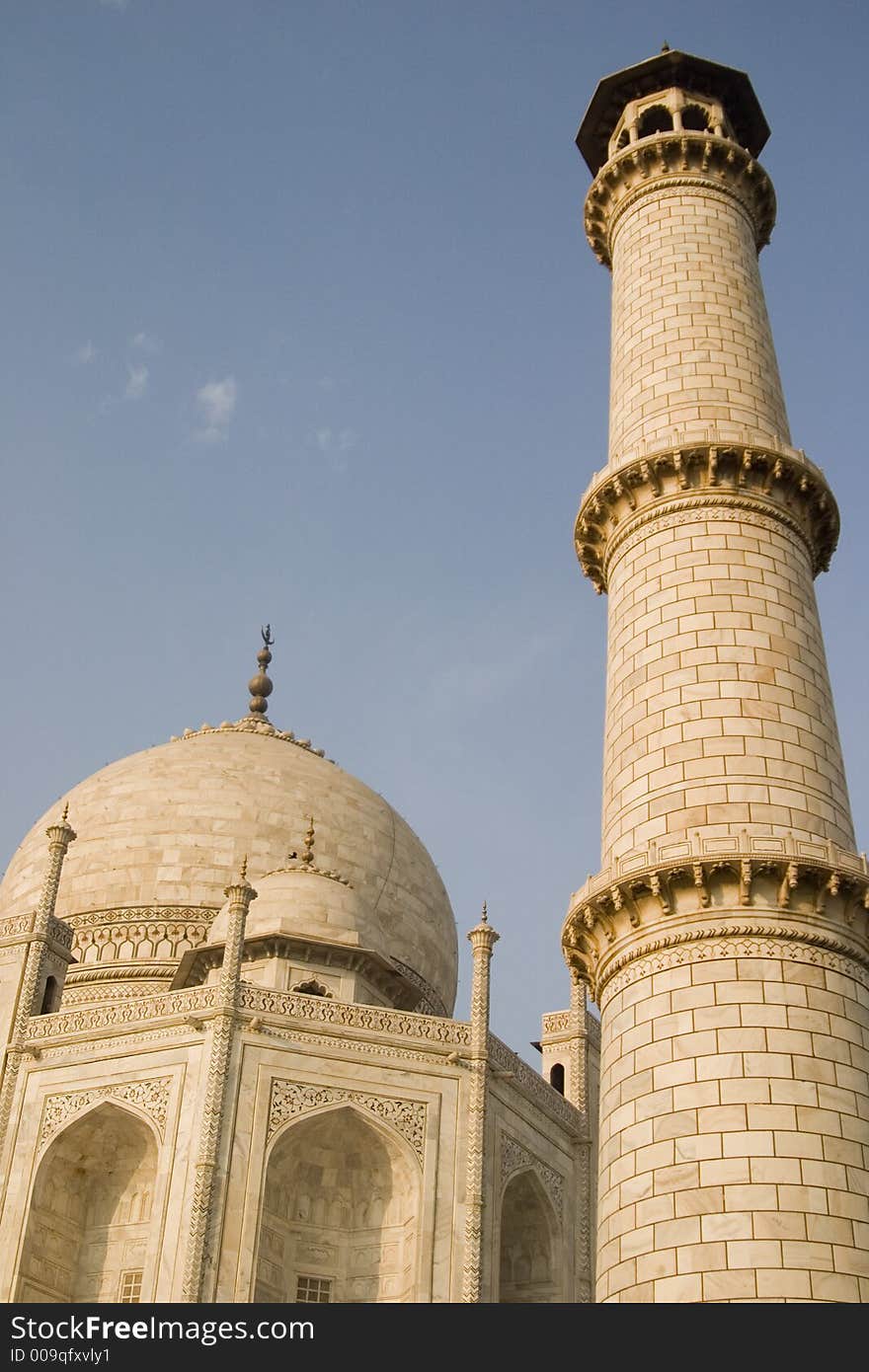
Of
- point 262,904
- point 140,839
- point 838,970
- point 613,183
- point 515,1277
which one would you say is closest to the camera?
point 838,970

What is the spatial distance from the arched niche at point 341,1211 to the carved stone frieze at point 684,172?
11.9 metres

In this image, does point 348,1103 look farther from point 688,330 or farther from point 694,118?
point 694,118

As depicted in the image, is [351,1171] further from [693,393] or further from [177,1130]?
[693,393]

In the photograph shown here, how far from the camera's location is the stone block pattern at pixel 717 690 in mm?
11461

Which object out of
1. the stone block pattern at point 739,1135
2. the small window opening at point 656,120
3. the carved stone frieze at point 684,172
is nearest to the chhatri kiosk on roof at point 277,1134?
the stone block pattern at point 739,1135

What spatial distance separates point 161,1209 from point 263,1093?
1.85 metres

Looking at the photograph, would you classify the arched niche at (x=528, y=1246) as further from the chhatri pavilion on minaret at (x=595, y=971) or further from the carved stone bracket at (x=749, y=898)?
the carved stone bracket at (x=749, y=898)

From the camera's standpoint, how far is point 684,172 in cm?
1620

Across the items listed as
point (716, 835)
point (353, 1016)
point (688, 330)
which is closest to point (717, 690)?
point (716, 835)

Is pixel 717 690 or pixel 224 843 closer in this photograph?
pixel 717 690

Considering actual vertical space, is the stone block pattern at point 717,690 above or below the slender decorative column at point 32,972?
below

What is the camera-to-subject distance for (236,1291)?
19297mm

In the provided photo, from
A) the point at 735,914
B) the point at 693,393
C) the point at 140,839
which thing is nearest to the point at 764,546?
the point at 693,393

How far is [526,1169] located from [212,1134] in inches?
193
